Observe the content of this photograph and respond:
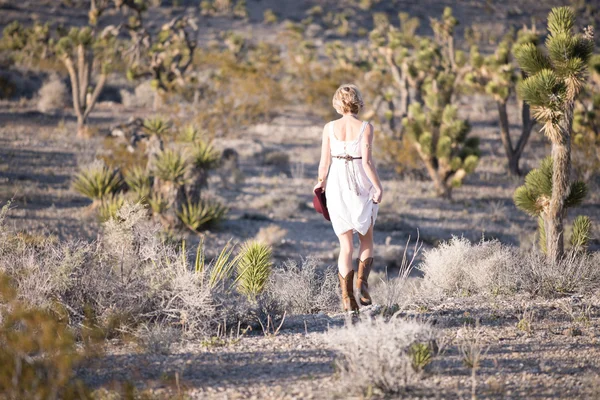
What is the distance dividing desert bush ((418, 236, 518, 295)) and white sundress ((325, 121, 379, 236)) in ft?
5.73

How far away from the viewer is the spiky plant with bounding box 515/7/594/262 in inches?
267

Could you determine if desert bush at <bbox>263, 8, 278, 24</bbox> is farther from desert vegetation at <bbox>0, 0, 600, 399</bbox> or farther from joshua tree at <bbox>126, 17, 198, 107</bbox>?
joshua tree at <bbox>126, 17, 198, 107</bbox>

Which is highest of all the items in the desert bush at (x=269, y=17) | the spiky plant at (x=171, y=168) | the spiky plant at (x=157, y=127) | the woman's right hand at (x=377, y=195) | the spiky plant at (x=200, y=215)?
the desert bush at (x=269, y=17)

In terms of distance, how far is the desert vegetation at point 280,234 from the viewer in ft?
12.8

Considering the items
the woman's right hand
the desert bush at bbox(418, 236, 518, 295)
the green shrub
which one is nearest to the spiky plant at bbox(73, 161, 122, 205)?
the green shrub

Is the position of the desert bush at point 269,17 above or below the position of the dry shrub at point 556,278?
above

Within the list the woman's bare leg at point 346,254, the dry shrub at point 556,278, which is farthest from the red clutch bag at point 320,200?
the dry shrub at point 556,278

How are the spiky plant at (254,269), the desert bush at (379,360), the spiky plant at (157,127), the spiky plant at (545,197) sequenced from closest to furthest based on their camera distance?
1. the desert bush at (379,360)
2. the spiky plant at (254,269)
3. the spiky plant at (545,197)
4. the spiky plant at (157,127)

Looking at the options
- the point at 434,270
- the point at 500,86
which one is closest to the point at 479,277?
the point at 434,270

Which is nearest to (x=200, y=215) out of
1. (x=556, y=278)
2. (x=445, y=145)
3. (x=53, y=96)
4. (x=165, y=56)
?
(x=445, y=145)

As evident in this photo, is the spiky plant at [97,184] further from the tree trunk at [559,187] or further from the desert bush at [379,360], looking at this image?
the desert bush at [379,360]

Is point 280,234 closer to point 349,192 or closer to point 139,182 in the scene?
point 139,182

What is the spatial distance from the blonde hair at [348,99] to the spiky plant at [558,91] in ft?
8.34

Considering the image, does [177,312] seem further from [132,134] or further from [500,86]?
[500,86]
